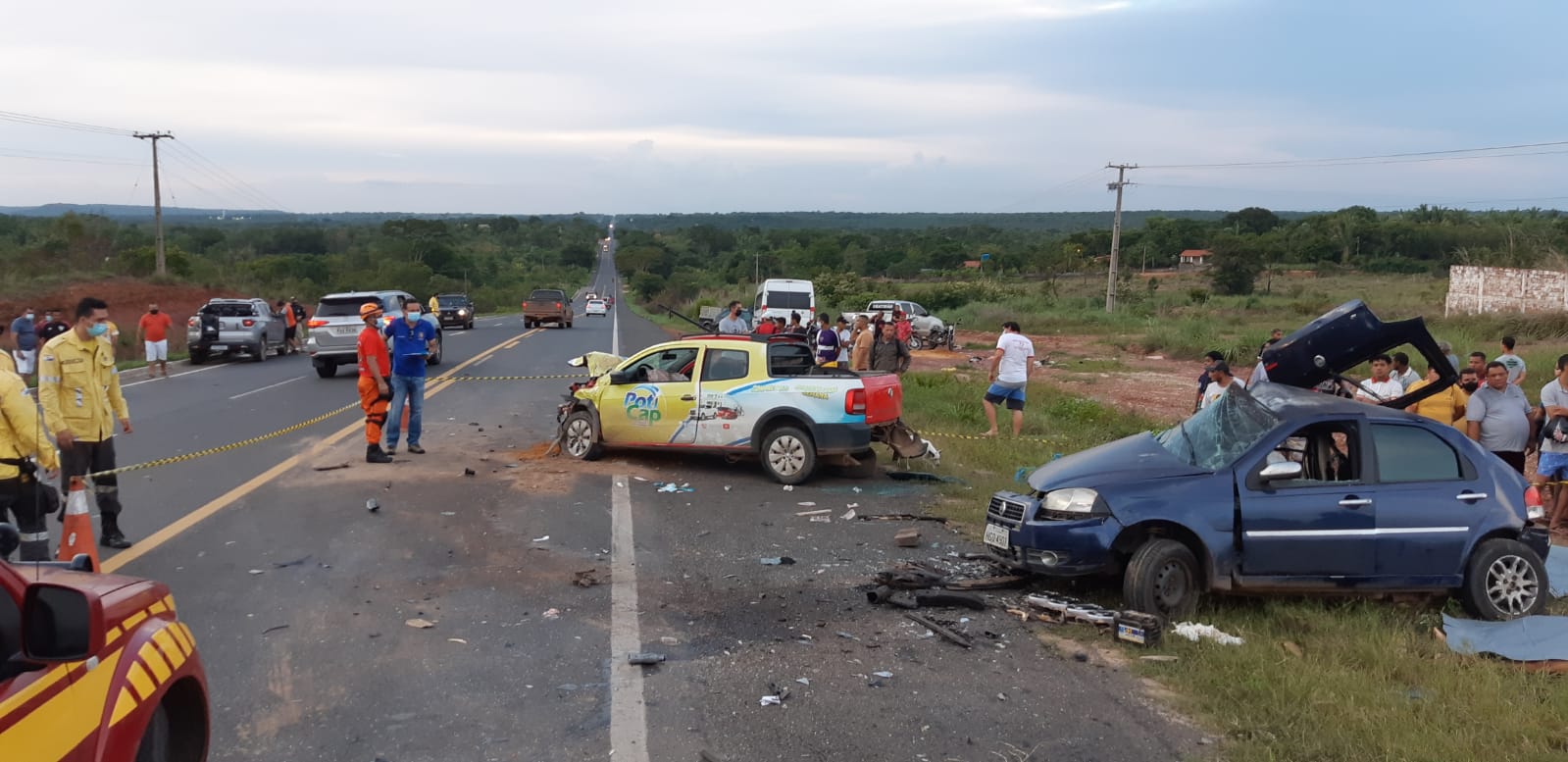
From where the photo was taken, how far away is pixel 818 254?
117m

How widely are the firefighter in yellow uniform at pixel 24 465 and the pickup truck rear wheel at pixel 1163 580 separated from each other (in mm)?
6644

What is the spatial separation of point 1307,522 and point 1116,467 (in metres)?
1.20

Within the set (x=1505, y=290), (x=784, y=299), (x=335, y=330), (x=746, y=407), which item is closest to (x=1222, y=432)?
(x=746, y=407)

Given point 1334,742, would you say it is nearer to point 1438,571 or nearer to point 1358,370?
point 1438,571

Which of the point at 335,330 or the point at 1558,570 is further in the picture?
the point at 335,330

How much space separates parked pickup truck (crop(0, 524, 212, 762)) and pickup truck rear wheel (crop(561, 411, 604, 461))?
8379mm

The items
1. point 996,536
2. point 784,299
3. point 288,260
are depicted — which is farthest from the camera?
point 288,260

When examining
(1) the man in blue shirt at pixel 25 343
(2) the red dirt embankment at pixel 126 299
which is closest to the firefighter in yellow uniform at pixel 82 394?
(1) the man in blue shirt at pixel 25 343

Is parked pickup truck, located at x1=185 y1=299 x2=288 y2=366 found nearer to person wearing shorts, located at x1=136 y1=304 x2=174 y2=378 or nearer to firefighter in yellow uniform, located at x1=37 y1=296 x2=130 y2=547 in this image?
person wearing shorts, located at x1=136 y1=304 x2=174 y2=378

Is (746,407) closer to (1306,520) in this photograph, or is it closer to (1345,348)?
(1345,348)

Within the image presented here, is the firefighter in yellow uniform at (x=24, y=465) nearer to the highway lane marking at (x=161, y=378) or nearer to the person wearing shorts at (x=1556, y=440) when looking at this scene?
the person wearing shorts at (x=1556, y=440)

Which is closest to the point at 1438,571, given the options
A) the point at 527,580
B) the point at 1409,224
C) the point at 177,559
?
the point at 527,580

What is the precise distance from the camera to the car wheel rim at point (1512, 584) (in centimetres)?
719

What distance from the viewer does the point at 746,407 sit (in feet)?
37.9
